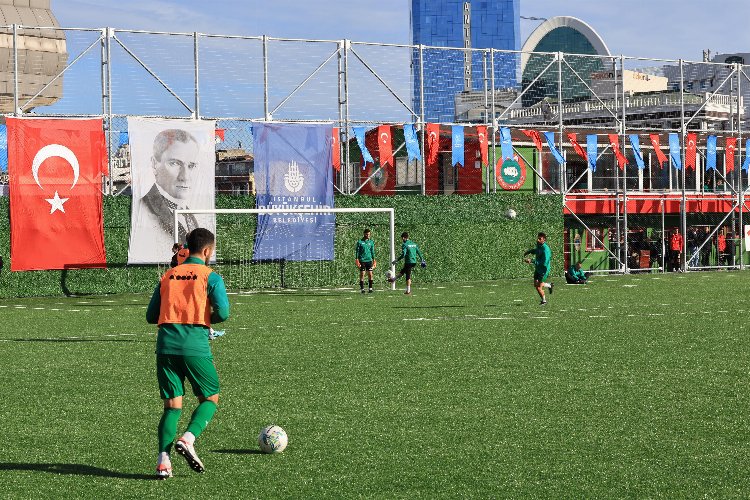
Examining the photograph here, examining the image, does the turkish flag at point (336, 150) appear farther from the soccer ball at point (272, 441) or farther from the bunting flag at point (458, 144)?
the soccer ball at point (272, 441)

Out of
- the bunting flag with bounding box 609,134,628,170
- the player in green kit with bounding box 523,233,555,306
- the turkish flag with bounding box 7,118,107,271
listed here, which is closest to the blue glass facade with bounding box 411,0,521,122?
the bunting flag with bounding box 609,134,628,170

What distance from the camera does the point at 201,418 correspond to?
25.9ft

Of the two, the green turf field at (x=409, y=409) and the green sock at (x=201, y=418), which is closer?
the green turf field at (x=409, y=409)

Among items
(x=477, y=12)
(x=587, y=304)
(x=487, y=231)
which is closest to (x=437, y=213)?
(x=487, y=231)

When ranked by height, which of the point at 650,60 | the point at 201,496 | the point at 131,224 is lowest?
the point at 201,496

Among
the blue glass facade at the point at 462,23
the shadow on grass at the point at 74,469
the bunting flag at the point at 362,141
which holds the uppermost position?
the blue glass facade at the point at 462,23

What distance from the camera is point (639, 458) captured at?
27.1 feet

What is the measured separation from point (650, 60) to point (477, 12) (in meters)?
134

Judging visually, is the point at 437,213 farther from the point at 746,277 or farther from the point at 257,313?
the point at 257,313

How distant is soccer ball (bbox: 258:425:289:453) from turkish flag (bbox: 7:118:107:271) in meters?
23.7

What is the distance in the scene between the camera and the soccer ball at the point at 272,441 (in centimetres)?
859

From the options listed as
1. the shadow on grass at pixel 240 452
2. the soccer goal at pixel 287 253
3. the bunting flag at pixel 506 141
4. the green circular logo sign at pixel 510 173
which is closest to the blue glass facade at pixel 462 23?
the green circular logo sign at pixel 510 173

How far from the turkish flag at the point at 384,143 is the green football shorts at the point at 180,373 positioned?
95.2ft

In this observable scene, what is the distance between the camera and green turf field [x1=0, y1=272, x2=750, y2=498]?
7660mm
